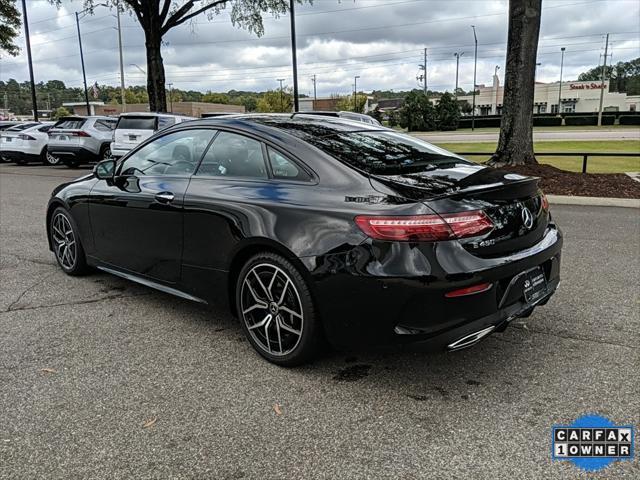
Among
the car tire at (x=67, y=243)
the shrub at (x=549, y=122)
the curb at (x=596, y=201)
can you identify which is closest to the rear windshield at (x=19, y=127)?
the car tire at (x=67, y=243)

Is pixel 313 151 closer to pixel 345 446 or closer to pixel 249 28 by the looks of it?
pixel 345 446

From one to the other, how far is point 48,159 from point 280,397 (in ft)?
62.1

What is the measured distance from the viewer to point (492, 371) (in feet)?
10.8

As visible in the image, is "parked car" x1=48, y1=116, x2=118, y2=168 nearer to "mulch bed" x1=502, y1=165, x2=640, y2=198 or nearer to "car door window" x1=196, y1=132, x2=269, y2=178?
"mulch bed" x1=502, y1=165, x2=640, y2=198

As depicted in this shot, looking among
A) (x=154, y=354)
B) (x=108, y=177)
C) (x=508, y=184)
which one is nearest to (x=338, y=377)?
(x=154, y=354)

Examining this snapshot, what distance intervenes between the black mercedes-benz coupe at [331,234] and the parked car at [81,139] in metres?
13.9

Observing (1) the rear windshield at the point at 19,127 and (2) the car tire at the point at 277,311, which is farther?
(1) the rear windshield at the point at 19,127

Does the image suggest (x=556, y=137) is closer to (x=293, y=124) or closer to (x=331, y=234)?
(x=293, y=124)

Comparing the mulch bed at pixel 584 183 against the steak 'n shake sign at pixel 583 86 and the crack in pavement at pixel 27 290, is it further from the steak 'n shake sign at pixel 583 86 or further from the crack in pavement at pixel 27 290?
the steak 'n shake sign at pixel 583 86

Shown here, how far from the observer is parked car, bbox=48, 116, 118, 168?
55.5 ft

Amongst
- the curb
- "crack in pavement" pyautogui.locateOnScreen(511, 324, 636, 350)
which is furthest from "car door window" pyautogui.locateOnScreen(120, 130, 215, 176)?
the curb

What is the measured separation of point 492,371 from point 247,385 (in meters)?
1.45

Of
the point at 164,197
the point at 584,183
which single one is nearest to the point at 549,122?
the point at 584,183

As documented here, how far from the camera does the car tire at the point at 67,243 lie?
5078 mm
